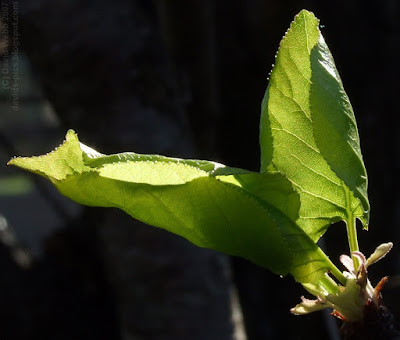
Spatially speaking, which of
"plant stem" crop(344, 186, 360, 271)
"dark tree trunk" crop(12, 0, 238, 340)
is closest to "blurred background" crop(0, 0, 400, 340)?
"dark tree trunk" crop(12, 0, 238, 340)

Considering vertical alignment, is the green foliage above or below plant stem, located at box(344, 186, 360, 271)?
above

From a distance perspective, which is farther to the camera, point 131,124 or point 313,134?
point 131,124

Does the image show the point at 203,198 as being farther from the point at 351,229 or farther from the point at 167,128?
the point at 167,128

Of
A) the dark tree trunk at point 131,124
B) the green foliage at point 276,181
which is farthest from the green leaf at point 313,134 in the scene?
the dark tree trunk at point 131,124

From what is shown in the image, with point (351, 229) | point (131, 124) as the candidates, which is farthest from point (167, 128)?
point (351, 229)

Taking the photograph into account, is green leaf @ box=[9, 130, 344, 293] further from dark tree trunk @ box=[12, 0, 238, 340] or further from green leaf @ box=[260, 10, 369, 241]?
dark tree trunk @ box=[12, 0, 238, 340]

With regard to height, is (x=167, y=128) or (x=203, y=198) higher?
(x=167, y=128)
